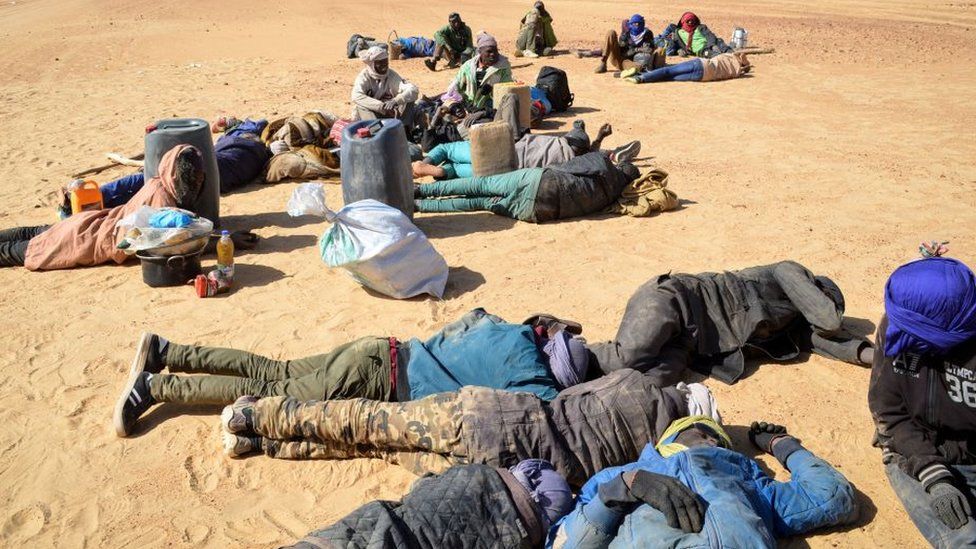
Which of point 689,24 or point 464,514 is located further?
point 689,24

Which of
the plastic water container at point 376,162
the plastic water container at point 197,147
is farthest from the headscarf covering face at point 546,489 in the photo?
the plastic water container at point 197,147

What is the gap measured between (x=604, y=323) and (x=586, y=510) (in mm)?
2435

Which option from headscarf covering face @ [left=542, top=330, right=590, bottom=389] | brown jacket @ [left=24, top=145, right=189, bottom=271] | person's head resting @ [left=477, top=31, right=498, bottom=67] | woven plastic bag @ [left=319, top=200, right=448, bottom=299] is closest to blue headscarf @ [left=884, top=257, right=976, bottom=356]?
headscarf covering face @ [left=542, top=330, right=590, bottom=389]

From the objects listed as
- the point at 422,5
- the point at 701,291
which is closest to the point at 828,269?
the point at 701,291

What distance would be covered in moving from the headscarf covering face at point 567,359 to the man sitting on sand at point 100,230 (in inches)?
141

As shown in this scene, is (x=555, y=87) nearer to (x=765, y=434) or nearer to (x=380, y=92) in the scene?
(x=380, y=92)

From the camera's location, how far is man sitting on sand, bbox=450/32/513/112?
33.1 feet

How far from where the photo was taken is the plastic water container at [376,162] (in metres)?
6.70

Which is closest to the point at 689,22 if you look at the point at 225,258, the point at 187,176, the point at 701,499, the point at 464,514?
the point at 187,176

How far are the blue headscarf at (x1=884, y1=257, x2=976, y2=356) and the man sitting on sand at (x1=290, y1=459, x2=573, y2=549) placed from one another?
1567 mm

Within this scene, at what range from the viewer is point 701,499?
10.0 ft

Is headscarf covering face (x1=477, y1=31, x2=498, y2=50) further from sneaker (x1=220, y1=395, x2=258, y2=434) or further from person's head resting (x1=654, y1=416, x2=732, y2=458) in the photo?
person's head resting (x1=654, y1=416, x2=732, y2=458)

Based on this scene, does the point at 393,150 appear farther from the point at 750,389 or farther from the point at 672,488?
the point at 672,488

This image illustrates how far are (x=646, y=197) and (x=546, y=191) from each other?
3.03 feet
